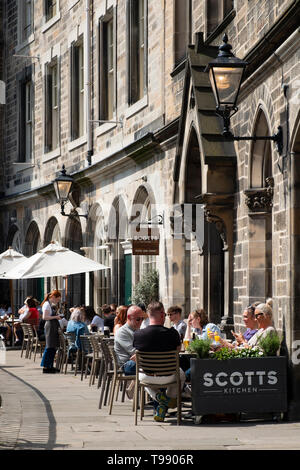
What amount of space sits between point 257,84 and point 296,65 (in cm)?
204

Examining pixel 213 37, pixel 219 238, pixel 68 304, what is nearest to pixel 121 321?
pixel 219 238

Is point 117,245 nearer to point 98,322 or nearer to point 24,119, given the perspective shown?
point 98,322

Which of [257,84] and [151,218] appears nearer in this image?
[257,84]

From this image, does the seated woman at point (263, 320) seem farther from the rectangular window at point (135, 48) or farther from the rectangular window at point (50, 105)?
the rectangular window at point (50, 105)

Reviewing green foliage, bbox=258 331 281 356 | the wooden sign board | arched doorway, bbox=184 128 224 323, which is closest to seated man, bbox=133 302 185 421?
green foliage, bbox=258 331 281 356

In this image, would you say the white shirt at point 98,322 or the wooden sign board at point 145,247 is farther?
the wooden sign board at point 145,247

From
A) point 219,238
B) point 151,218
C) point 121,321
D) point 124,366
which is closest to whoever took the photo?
point 124,366

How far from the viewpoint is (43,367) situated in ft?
61.8

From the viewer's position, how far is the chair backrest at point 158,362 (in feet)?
37.5

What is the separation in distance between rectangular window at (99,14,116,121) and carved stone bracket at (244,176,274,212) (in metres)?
11.1

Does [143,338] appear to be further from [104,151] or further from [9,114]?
[9,114]

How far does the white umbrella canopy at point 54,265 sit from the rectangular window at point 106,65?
519cm

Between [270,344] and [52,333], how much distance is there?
315 inches

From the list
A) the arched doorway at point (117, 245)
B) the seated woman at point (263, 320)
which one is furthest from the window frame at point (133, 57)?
the seated woman at point (263, 320)
